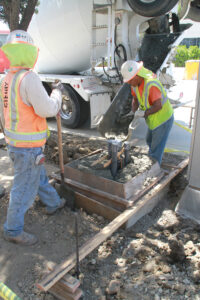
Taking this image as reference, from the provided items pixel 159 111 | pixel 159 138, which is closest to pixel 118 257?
pixel 159 138

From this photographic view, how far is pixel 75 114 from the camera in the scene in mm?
7203

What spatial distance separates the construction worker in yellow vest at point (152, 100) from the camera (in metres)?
3.71

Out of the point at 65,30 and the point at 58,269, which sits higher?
the point at 65,30

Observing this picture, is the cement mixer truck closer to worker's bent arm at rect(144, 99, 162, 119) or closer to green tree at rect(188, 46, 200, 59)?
worker's bent arm at rect(144, 99, 162, 119)

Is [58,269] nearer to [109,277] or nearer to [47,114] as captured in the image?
[109,277]

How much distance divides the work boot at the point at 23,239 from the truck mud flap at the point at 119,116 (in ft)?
11.4

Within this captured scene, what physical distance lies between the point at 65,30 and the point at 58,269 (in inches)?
249

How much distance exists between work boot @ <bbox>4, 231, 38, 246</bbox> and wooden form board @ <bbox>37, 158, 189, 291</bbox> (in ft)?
2.12

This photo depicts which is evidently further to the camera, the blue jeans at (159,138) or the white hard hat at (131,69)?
the blue jeans at (159,138)

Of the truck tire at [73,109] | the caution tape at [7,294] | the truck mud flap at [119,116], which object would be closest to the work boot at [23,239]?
the caution tape at [7,294]

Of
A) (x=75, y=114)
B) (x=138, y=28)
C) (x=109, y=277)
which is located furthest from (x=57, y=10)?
(x=109, y=277)

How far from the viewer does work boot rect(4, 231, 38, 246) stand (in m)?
2.83

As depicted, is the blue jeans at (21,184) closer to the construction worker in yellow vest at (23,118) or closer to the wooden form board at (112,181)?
the construction worker in yellow vest at (23,118)

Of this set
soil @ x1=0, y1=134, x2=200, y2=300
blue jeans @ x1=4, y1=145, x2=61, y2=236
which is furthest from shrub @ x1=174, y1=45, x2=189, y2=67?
blue jeans @ x1=4, y1=145, x2=61, y2=236
